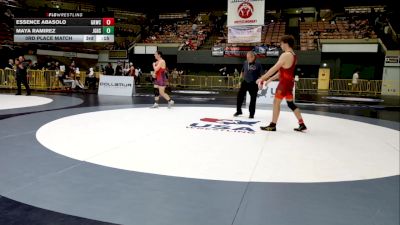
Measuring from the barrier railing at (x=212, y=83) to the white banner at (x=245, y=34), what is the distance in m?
9.34

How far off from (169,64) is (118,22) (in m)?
8.60

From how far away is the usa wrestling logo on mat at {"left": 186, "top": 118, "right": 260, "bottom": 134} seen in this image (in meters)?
5.41

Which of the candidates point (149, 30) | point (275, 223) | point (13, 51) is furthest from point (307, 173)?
point (149, 30)

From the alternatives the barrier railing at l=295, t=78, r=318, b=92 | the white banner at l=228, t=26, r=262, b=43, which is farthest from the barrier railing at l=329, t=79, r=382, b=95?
the white banner at l=228, t=26, r=262, b=43

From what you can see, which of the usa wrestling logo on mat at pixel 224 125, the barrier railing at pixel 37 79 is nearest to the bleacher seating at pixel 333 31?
the barrier railing at pixel 37 79

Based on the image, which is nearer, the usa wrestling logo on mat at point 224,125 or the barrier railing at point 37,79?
the usa wrestling logo on mat at point 224,125

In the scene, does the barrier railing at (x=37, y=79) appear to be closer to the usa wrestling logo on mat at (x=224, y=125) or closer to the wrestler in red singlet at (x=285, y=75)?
the usa wrestling logo on mat at (x=224, y=125)

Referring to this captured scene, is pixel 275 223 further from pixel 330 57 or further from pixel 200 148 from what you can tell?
pixel 330 57

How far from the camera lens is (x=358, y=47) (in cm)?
2338

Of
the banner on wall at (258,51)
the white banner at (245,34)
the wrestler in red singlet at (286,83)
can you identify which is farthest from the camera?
the banner on wall at (258,51)
